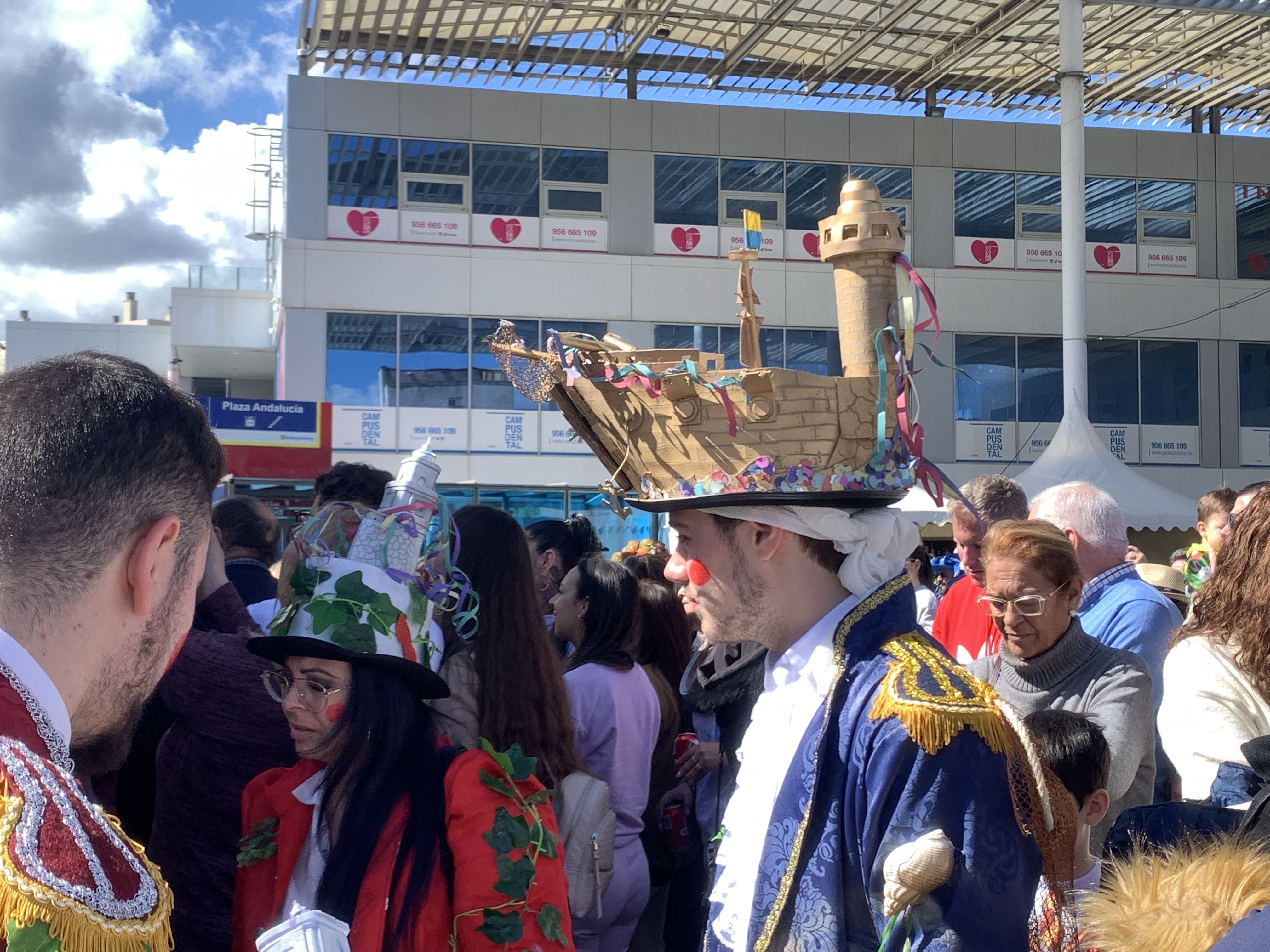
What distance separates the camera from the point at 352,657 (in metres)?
2.42

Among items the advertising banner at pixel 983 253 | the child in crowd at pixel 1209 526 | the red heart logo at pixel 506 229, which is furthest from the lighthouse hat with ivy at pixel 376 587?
the advertising banner at pixel 983 253

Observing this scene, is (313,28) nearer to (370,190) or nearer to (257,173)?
(370,190)

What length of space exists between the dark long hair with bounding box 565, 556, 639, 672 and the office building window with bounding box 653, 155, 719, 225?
15319mm

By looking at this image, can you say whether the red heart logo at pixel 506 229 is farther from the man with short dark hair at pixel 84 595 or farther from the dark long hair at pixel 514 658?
the man with short dark hair at pixel 84 595

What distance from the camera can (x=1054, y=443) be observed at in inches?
604

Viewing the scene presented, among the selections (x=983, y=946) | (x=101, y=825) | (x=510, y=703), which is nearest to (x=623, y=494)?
(x=510, y=703)

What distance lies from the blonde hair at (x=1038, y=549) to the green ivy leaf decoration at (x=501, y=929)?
1.98 m

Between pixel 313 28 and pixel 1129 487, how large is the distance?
1319 centimetres

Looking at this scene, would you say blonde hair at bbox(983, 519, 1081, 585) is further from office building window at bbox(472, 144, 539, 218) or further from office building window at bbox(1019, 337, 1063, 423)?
office building window at bbox(1019, 337, 1063, 423)

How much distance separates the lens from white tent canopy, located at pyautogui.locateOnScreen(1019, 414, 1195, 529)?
48.5 feet

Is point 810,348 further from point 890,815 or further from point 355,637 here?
point 890,815

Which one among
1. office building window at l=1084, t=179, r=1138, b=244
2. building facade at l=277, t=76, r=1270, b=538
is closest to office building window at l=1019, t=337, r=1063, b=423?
building facade at l=277, t=76, r=1270, b=538

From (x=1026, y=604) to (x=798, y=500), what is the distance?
147 cm

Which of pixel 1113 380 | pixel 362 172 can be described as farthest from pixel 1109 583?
pixel 1113 380
